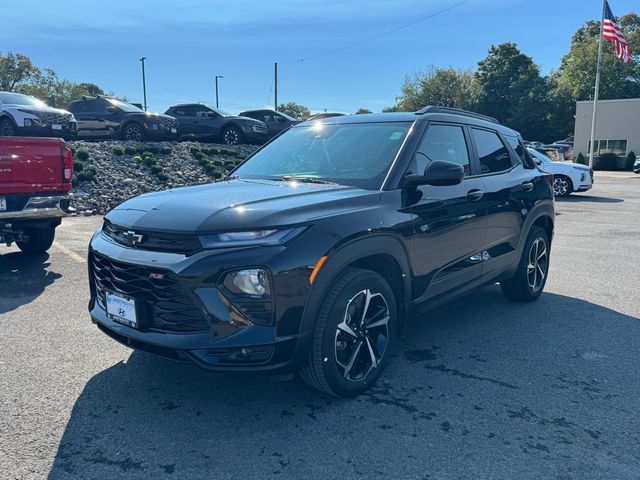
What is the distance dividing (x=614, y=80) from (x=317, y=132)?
5587 centimetres

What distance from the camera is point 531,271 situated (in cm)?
554

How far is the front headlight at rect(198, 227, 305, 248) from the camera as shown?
2932 millimetres

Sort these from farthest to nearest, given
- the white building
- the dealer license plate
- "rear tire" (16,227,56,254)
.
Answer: the white building < "rear tire" (16,227,56,254) < the dealer license plate

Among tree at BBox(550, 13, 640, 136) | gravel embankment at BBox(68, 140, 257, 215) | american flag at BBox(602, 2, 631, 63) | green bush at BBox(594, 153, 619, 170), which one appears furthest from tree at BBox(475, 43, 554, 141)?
gravel embankment at BBox(68, 140, 257, 215)

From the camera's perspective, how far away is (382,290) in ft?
11.5

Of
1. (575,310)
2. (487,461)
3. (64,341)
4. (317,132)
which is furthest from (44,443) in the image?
(575,310)

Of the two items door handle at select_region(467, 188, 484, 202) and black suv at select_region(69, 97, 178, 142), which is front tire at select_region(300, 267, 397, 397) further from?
black suv at select_region(69, 97, 178, 142)

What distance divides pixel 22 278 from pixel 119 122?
1316 centimetres

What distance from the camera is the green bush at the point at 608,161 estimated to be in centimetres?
3828

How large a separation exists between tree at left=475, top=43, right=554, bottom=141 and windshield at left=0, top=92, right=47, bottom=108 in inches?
1934

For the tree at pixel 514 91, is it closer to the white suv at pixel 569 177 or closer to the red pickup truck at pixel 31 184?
the white suv at pixel 569 177

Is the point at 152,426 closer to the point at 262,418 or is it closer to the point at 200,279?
the point at 262,418

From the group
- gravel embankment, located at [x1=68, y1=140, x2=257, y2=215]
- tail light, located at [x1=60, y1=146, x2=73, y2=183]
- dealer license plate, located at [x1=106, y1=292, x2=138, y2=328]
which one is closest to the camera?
dealer license plate, located at [x1=106, y1=292, x2=138, y2=328]

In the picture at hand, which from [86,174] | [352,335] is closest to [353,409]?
[352,335]
